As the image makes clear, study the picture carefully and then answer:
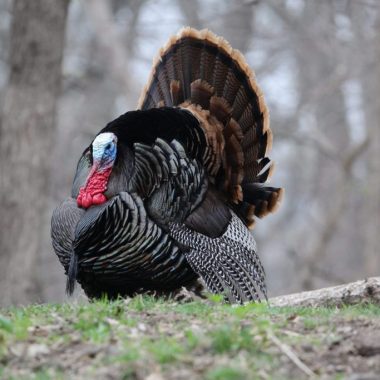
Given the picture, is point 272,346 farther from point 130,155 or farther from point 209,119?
point 209,119

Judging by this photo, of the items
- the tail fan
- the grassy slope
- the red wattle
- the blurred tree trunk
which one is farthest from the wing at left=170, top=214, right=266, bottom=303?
the blurred tree trunk

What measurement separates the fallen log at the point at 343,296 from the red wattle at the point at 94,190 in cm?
162

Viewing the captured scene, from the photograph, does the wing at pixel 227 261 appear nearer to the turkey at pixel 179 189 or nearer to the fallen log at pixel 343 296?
the turkey at pixel 179 189

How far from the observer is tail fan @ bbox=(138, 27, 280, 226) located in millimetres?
7223

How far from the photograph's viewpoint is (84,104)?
2017 cm

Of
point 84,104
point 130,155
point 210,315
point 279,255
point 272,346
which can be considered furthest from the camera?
point 279,255

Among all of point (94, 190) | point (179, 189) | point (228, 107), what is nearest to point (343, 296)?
point (179, 189)

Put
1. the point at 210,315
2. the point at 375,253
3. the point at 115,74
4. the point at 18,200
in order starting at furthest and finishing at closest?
the point at 115,74 → the point at 375,253 → the point at 18,200 → the point at 210,315

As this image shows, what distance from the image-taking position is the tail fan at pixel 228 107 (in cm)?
722

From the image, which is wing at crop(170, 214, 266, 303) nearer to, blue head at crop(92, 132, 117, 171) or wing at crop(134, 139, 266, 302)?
wing at crop(134, 139, 266, 302)

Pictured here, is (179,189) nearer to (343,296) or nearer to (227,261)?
(227,261)

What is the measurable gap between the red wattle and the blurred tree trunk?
3.66 meters

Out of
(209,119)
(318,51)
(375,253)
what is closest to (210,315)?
(209,119)

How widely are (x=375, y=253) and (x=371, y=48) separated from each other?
410 cm
